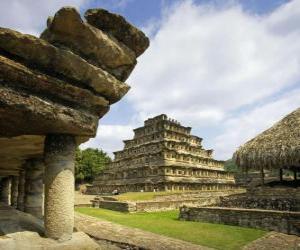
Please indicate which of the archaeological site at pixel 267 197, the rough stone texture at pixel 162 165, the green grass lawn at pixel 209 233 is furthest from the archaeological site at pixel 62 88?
the rough stone texture at pixel 162 165

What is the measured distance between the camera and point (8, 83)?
14.8ft

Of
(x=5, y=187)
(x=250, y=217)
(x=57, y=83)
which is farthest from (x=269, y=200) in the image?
(x=57, y=83)

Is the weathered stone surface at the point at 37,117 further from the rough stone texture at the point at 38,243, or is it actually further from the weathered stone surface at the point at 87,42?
the rough stone texture at the point at 38,243

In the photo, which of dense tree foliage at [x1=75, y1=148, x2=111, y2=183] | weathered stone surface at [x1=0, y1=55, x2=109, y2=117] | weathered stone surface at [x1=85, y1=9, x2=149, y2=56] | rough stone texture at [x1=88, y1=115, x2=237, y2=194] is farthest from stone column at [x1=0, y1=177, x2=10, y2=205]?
dense tree foliage at [x1=75, y1=148, x2=111, y2=183]

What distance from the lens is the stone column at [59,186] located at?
17.4 feet

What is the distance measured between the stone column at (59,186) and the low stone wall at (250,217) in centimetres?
937

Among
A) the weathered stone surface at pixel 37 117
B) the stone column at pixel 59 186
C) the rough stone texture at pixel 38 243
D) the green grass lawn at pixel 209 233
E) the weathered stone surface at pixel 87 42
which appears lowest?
the green grass lawn at pixel 209 233

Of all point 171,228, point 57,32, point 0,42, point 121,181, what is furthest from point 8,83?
point 121,181

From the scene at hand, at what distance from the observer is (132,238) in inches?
329

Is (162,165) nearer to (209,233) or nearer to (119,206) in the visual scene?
(119,206)

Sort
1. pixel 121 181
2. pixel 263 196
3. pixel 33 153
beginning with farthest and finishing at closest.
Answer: pixel 121 181
pixel 263 196
pixel 33 153

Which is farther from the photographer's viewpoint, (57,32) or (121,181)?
(121,181)

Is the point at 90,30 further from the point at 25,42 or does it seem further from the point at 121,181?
the point at 121,181

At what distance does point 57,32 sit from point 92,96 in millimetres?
1155
